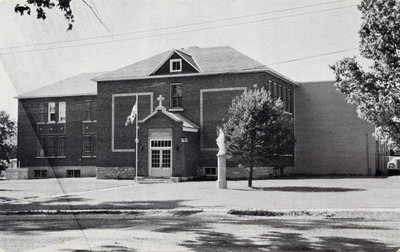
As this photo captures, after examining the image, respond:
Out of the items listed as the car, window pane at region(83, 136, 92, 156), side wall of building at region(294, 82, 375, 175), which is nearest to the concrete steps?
window pane at region(83, 136, 92, 156)

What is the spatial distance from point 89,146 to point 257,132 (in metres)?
23.6

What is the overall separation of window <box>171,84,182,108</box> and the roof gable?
124cm

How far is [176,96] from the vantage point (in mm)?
41312

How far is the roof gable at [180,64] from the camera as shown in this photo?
4013 centimetres

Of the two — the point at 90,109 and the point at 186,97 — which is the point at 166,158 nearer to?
the point at 186,97

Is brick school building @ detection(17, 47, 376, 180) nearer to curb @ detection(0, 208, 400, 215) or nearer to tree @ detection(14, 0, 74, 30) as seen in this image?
curb @ detection(0, 208, 400, 215)

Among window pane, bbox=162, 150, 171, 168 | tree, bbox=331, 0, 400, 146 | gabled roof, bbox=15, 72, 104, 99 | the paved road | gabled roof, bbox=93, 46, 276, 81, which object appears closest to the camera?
the paved road

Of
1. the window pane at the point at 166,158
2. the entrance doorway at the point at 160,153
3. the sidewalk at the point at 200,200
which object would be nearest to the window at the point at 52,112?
the entrance doorway at the point at 160,153

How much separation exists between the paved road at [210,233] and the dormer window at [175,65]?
79.9 feet

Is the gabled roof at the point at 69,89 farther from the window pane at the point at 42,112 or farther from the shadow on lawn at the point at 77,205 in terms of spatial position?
the shadow on lawn at the point at 77,205

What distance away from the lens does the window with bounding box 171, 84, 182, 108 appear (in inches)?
1619

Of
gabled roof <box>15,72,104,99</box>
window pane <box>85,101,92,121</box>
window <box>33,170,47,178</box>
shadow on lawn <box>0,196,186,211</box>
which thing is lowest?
shadow on lawn <box>0,196,186,211</box>

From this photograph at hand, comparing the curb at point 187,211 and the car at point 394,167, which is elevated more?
the car at point 394,167

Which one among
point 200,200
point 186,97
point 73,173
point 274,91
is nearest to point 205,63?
point 186,97
